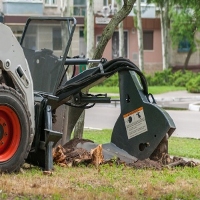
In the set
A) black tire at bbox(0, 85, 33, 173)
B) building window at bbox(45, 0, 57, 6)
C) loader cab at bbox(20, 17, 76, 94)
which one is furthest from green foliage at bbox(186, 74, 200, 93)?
black tire at bbox(0, 85, 33, 173)

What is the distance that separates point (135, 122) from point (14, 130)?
1846 millimetres

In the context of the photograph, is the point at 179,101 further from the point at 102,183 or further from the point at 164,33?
the point at 102,183

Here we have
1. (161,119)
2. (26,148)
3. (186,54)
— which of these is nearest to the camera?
(26,148)

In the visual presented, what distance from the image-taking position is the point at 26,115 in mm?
7117

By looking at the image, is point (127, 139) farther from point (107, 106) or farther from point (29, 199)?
point (107, 106)

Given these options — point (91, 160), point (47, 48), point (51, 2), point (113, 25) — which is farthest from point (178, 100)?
point (91, 160)

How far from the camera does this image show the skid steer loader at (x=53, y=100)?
7078 mm

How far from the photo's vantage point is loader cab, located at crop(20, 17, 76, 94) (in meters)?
7.95

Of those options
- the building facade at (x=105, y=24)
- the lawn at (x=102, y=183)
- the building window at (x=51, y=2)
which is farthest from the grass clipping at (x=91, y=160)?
→ the building window at (x=51, y=2)

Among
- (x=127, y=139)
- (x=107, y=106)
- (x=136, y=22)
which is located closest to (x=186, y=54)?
(x=136, y=22)

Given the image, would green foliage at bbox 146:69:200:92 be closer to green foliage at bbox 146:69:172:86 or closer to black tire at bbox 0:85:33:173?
green foliage at bbox 146:69:172:86

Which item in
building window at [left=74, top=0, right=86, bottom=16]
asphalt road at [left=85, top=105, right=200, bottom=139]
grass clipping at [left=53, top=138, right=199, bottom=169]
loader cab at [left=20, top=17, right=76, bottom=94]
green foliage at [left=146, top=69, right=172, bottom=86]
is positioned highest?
building window at [left=74, top=0, right=86, bottom=16]

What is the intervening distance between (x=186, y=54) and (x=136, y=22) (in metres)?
11.0

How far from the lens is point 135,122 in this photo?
8.41m
